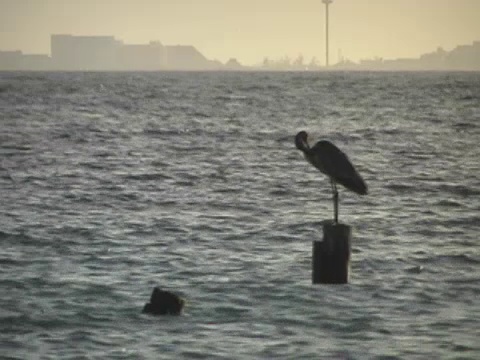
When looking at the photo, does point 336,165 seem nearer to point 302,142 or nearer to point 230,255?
point 302,142

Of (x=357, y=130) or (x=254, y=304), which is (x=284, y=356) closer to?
(x=254, y=304)

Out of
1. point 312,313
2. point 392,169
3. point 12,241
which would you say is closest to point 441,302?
point 312,313

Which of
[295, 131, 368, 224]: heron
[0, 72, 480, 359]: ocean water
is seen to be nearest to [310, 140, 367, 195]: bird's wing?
[295, 131, 368, 224]: heron

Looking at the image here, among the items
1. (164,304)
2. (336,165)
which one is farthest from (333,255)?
(164,304)

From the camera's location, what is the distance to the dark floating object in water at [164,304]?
16547 mm

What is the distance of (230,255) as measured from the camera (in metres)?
22.4

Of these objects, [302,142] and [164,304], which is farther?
[164,304]

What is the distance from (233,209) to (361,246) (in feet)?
23.3

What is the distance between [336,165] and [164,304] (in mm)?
3789

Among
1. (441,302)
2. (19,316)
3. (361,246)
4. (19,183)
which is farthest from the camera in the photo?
(19,183)

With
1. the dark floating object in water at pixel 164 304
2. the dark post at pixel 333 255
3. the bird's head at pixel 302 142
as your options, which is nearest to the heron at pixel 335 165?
the bird's head at pixel 302 142

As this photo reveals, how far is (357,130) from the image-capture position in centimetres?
7050

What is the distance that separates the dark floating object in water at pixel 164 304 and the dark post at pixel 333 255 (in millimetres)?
4097

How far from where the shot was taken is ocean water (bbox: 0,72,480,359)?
15.5 meters
